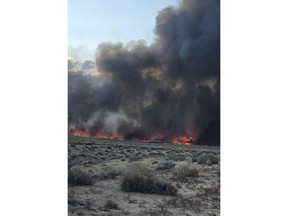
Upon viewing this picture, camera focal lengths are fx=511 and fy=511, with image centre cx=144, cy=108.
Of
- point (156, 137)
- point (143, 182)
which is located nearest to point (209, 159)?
point (156, 137)

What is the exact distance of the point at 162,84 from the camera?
5.36 meters

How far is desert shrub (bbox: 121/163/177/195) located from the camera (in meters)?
5.30

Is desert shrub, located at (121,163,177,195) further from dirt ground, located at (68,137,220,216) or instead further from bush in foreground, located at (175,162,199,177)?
bush in foreground, located at (175,162,199,177)

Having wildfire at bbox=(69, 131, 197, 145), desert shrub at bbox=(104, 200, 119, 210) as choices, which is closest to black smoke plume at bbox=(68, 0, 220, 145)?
wildfire at bbox=(69, 131, 197, 145)

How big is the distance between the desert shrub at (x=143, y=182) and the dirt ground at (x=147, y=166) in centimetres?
4

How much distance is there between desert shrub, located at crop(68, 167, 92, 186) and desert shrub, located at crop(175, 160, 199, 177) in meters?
0.94

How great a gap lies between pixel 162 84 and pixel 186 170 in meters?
0.93

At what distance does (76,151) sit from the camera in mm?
5500

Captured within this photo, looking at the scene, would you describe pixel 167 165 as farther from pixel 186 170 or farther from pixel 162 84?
pixel 162 84

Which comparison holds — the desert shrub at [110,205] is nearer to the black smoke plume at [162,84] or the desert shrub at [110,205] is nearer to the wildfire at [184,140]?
the black smoke plume at [162,84]

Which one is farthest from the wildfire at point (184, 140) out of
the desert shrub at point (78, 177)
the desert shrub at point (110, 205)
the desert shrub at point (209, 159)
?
the desert shrub at point (78, 177)
